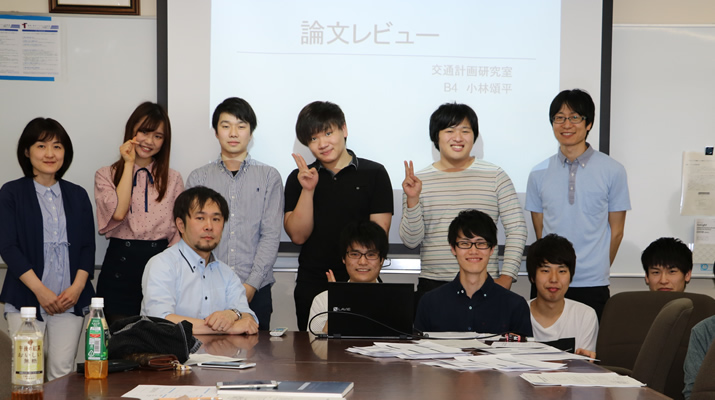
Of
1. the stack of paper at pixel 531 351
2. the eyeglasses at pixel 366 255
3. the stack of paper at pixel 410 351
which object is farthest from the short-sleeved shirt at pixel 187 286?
the stack of paper at pixel 531 351

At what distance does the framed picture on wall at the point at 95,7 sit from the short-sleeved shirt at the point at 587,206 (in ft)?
8.16

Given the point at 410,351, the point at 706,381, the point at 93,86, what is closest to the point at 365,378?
the point at 410,351

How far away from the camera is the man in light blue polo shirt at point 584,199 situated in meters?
3.54

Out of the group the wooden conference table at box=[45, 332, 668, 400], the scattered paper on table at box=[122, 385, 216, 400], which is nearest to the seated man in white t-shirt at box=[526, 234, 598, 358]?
the wooden conference table at box=[45, 332, 668, 400]

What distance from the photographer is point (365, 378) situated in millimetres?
1765

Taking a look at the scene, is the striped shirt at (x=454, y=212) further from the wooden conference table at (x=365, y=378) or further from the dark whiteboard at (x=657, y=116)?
the wooden conference table at (x=365, y=378)

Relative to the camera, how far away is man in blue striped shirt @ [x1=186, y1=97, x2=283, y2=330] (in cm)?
340

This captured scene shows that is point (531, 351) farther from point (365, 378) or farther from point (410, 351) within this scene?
point (365, 378)

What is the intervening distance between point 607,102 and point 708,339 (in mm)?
2000

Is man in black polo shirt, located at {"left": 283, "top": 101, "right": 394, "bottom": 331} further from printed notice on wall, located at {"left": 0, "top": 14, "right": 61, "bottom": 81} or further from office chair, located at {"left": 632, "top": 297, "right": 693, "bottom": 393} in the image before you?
printed notice on wall, located at {"left": 0, "top": 14, "right": 61, "bottom": 81}

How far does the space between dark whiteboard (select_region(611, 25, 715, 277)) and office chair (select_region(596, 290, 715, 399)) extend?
1.11 metres

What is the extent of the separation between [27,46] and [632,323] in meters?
3.43

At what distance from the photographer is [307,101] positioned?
394 cm

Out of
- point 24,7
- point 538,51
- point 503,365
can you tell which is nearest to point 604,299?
point 538,51
